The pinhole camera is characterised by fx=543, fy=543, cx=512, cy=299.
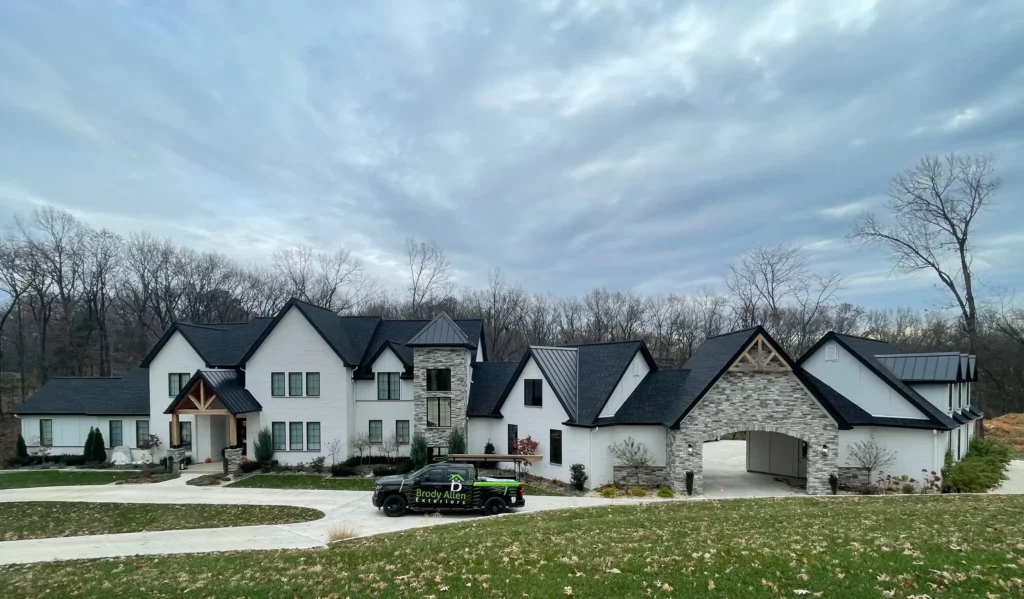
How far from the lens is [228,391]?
2658cm

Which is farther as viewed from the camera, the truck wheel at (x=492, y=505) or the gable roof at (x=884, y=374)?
the gable roof at (x=884, y=374)

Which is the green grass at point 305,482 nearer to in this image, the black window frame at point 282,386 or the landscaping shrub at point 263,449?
the landscaping shrub at point 263,449

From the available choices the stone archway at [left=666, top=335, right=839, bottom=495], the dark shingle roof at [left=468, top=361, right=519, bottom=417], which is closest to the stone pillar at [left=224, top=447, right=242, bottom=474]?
the dark shingle roof at [left=468, top=361, right=519, bottom=417]

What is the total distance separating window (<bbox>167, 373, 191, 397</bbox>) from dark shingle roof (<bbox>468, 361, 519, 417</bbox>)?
1551cm

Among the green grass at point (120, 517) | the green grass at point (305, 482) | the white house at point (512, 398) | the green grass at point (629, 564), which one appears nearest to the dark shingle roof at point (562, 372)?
the white house at point (512, 398)

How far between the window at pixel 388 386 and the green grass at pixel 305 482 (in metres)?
5.00

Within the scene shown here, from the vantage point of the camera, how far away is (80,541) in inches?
579

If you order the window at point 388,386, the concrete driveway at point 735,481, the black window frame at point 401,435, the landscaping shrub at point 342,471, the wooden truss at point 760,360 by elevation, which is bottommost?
the concrete driveway at point 735,481

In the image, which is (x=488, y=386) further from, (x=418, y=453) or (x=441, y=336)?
(x=418, y=453)

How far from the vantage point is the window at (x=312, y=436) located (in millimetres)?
27156

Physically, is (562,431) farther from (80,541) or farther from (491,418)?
(80,541)

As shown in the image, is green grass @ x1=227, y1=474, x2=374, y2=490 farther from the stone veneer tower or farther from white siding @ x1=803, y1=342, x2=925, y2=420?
white siding @ x1=803, y1=342, x2=925, y2=420

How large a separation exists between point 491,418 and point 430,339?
194 inches

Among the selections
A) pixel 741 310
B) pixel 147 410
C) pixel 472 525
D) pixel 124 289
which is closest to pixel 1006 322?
pixel 741 310
